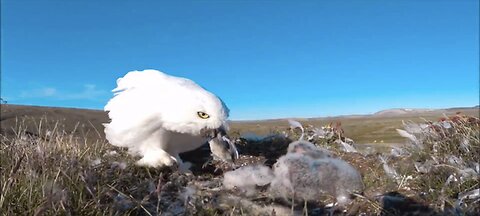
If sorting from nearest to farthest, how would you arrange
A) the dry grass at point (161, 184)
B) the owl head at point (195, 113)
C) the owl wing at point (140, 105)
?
1. the dry grass at point (161, 184)
2. the owl head at point (195, 113)
3. the owl wing at point (140, 105)

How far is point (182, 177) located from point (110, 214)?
1408 mm

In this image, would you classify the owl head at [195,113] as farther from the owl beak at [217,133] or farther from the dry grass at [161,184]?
the dry grass at [161,184]

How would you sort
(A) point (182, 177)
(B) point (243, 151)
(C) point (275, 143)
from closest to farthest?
(A) point (182, 177) → (B) point (243, 151) → (C) point (275, 143)

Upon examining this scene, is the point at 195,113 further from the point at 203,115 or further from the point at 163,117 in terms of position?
the point at 163,117

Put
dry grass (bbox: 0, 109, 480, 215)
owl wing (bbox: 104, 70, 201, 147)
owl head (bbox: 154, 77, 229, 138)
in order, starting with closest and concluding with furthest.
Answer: dry grass (bbox: 0, 109, 480, 215) < owl head (bbox: 154, 77, 229, 138) < owl wing (bbox: 104, 70, 201, 147)

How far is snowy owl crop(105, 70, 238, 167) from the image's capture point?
161 inches

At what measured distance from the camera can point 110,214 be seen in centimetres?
318

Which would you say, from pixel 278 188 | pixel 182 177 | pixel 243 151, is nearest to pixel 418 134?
pixel 243 151

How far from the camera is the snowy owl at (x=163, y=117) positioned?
410 cm

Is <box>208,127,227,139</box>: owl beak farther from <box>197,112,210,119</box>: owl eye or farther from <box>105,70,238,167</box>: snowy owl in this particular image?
<box>197,112,210,119</box>: owl eye

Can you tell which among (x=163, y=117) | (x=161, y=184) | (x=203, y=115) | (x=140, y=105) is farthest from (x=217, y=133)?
(x=140, y=105)

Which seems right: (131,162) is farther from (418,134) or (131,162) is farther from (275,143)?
(418,134)

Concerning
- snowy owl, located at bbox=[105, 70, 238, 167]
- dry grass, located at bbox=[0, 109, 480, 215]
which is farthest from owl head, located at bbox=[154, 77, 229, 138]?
dry grass, located at bbox=[0, 109, 480, 215]

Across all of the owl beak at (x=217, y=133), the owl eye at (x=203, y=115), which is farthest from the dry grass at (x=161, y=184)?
the owl eye at (x=203, y=115)
